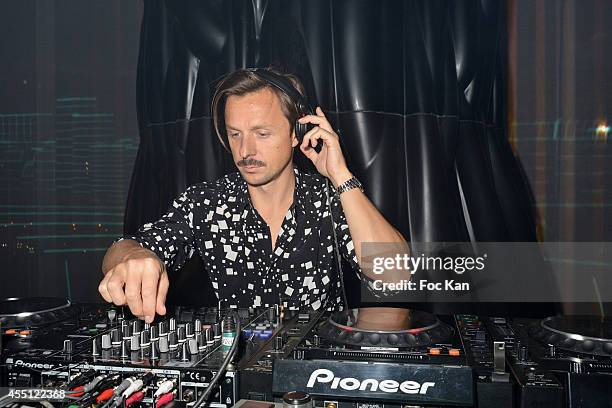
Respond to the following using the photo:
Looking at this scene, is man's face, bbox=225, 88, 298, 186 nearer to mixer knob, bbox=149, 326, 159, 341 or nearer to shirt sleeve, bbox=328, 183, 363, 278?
shirt sleeve, bbox=328, 183, 363, 278

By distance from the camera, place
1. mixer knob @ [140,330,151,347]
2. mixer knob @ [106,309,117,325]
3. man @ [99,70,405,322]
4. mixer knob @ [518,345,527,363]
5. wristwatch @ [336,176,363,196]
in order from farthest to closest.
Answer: man @ [99,70,405,322] → wristwatch @ [336,176,363,196] → mixer knob @ [106,309,117,325] → mixer knob @ [140,330,151,347] → mixer knob @ [518,345,527,363]

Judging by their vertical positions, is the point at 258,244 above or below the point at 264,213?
below

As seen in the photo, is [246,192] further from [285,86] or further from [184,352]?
[184,352]

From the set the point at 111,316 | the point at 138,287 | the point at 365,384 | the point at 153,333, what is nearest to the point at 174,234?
the point at 111,316

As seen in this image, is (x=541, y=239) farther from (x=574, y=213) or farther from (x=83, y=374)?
(x=83, y=374)

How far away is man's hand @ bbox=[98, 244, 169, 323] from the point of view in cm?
130

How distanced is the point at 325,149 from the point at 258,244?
1.49 ft

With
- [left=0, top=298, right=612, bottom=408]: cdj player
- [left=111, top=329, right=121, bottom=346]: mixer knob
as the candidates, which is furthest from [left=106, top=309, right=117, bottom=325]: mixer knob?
[left=111, top=329, right=121, bottom=346]: mixer knob

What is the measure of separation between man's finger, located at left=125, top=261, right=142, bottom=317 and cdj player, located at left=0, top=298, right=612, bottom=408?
0.17 feet

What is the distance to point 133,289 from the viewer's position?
1.30m


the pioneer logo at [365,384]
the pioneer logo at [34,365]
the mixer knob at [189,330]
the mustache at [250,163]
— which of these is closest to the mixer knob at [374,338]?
the pioneer logo at [365,384]

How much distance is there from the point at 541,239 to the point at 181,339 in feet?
5.98

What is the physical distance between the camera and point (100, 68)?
9.44 ft

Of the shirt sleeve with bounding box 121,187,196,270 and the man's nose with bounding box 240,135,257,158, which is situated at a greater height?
the man's nose with bounding box 240,135,257,158
